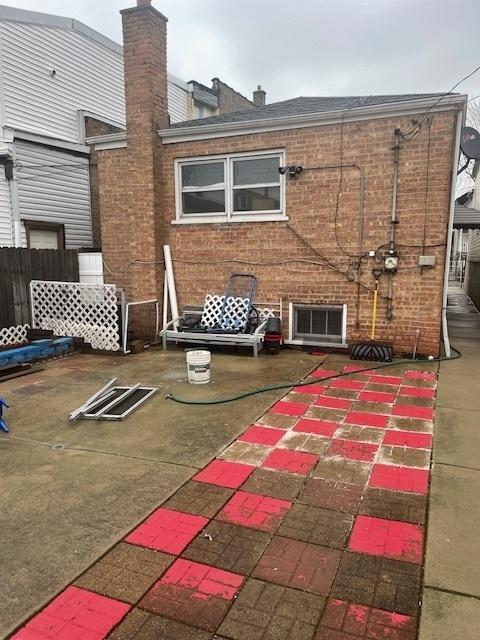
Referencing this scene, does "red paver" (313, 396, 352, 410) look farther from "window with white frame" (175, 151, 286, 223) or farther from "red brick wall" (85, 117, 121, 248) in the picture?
"red brick wall" (85, 117, 121, 248)

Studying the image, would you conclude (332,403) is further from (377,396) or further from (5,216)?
(5,216)

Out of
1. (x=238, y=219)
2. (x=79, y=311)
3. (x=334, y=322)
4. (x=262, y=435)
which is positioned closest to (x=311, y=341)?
(x=334, y=322)

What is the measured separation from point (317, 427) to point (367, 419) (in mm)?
584

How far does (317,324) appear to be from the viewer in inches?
327

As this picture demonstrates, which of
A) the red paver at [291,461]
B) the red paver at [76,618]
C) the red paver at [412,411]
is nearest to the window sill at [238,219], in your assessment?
the red paver at [412,411]

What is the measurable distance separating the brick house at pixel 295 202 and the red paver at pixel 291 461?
4302 millimetres

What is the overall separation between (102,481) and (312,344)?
526 centimetres

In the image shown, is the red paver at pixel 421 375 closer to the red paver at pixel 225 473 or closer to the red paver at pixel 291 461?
the red paver at pixel 291 461

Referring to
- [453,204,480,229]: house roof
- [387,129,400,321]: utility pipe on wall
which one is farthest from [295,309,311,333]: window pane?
[453,204,480,229]: house roof

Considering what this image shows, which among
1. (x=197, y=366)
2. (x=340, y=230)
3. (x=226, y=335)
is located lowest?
(x=197, y=366)

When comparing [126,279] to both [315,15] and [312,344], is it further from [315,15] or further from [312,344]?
[315,15]

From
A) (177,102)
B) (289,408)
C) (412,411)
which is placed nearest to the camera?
(412,411)

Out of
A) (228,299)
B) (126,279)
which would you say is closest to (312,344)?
(228,299)

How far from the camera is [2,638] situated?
2.04m
